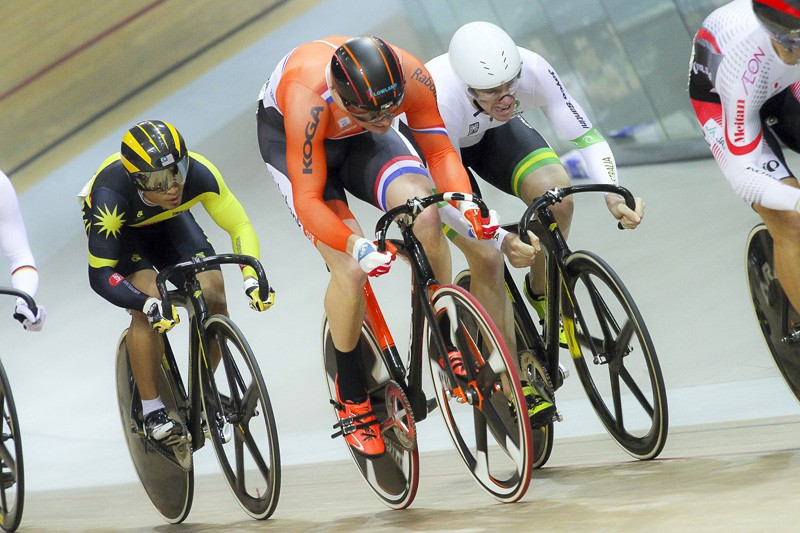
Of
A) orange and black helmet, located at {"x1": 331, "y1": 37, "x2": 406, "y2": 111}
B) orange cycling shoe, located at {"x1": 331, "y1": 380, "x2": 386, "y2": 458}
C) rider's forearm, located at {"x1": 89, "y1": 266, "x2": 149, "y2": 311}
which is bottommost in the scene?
orange cycling shoe, located at {"x1": 331, "y1": 380, "x2": 386, "y2": 458}

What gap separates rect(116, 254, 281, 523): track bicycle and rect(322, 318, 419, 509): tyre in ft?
1.00

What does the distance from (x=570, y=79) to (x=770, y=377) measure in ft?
17.6

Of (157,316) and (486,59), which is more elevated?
(486,59)

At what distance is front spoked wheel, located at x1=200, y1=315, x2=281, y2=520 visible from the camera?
3.40 metres

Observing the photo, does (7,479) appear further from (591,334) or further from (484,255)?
(591,334)

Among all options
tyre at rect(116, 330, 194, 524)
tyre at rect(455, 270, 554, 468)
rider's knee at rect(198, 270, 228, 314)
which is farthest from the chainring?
tyre at rect(116, 330, 194, 524)

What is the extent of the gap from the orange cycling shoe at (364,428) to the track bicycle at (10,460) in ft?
4.24

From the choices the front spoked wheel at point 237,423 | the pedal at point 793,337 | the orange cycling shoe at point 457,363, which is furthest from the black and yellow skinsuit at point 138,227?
the pedal at point 793,337

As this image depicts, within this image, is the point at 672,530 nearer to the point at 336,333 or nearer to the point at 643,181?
the point at 336,333

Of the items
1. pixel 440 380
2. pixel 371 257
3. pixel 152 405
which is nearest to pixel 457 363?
pixel 440 380

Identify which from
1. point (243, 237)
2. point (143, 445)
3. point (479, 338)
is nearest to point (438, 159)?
point (479, 338)

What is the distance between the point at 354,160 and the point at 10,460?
1824 mm

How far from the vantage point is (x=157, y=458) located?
403cm

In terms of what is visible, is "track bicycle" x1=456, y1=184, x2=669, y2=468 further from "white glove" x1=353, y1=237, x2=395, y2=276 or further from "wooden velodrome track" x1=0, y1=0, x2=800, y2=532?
"white glove" x1=353, y1=237, x2=395, y2=276
